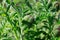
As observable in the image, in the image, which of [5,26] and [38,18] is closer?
[38,18]

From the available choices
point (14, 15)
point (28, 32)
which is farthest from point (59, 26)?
point (14, 15)

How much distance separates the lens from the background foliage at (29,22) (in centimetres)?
173

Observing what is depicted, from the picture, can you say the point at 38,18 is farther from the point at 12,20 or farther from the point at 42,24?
the point at 12,20

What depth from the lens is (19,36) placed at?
1.76 meters

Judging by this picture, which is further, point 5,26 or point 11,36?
point 5,26

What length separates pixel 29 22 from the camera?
1710 mm

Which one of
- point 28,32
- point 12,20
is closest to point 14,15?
point 12,20

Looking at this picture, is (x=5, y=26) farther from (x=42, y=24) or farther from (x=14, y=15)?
(x=42, y=24)

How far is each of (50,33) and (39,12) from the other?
7.4 inches

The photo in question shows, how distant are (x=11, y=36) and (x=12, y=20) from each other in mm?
121

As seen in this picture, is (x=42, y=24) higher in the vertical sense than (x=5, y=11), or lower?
lower

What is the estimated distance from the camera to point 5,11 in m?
1.78

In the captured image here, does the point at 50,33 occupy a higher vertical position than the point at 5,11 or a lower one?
lower

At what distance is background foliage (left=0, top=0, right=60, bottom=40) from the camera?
5.66 ft
